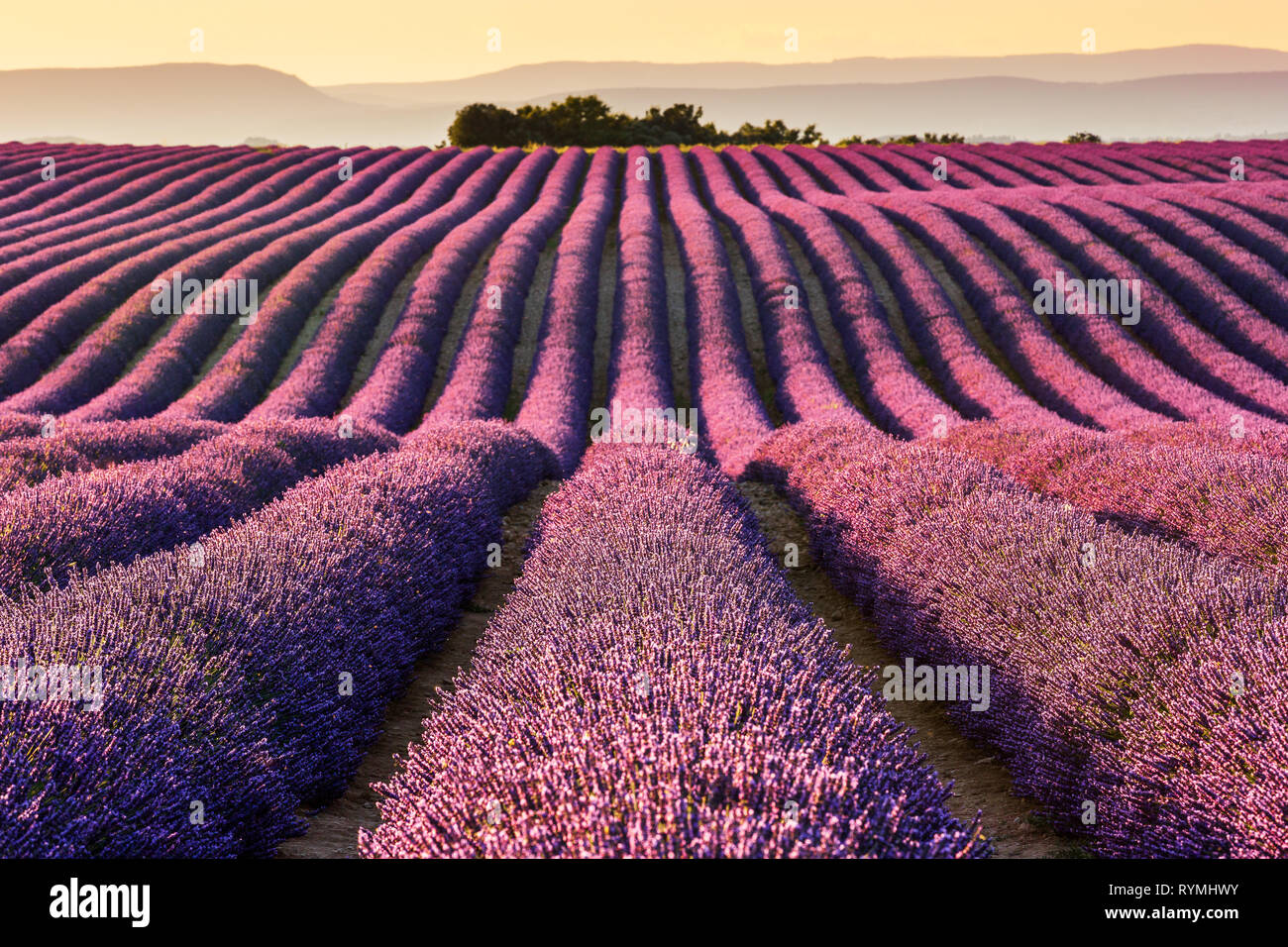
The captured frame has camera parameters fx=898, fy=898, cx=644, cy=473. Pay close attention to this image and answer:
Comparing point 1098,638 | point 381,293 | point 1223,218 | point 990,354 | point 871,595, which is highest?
point 1223,218

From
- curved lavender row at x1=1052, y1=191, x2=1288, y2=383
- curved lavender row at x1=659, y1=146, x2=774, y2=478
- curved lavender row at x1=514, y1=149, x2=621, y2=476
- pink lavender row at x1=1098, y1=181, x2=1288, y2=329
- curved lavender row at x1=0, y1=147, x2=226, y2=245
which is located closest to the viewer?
curved lavender row at x1=659, y1=146, x2=774, y2=478

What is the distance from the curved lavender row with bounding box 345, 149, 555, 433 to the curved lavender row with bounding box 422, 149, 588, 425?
17.4 inches

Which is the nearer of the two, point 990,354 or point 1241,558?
point 1241,558

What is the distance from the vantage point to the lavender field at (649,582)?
8.33ft

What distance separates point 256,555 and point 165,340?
12853 mm

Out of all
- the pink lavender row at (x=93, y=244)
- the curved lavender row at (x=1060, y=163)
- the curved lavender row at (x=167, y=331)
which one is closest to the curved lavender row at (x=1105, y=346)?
the curved lavender row at (x=1060, y=163)

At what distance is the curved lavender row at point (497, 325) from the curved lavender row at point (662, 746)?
723 cm

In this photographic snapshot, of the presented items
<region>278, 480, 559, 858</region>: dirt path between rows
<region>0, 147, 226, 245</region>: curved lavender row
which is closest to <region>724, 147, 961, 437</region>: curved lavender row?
<region>278, 480, 559, 858</region>: dirt path between rows

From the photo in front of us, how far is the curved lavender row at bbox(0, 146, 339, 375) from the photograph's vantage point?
14.9 m

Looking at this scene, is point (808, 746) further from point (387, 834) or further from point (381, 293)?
point (381, 293)

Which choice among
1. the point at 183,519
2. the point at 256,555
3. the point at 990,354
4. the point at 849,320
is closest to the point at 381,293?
the point at 849,320

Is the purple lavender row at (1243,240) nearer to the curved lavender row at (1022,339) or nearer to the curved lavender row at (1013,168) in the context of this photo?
the curved lavender row at (1022,339)

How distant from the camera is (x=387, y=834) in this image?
99.5 inches

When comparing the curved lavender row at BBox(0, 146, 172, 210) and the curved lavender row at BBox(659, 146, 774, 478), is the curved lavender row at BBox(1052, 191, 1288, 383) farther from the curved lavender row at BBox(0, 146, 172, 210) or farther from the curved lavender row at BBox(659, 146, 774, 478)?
the curved lavender row at BBox(0, 146, 172, 210)
